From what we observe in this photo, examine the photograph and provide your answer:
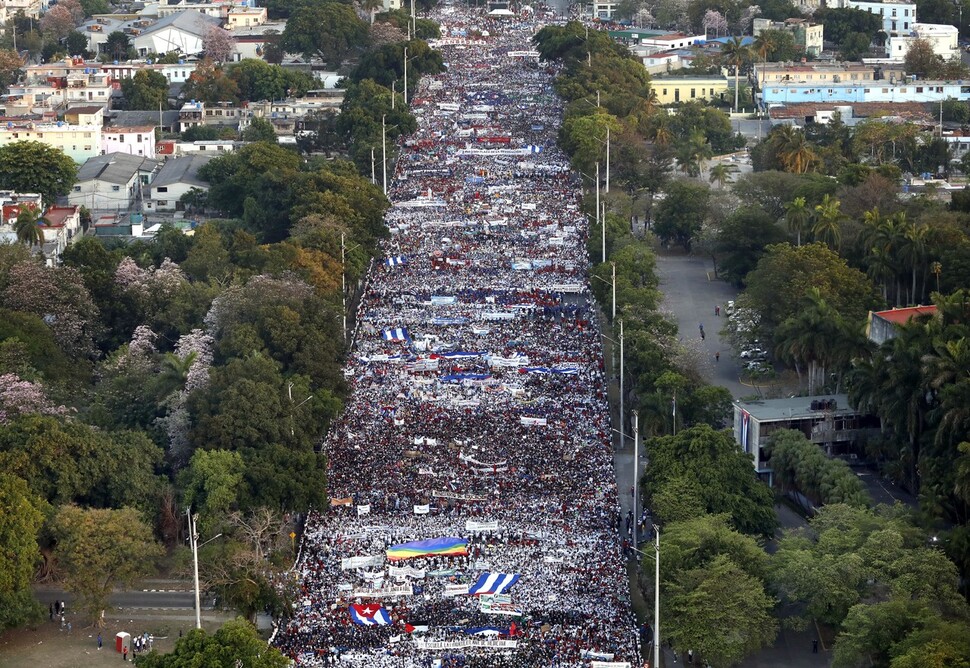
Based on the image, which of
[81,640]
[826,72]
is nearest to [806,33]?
[826,72]

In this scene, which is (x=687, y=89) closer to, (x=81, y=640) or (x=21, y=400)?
(x=21, y=400)

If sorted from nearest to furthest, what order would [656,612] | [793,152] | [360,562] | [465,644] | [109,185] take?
[656,612] → [465,644] → [360,562] → [793,152] → [109,185]

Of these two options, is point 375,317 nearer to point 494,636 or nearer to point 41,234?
point 41,234

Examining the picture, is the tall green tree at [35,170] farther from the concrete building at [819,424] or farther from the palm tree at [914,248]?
the concrete building at [819,424]

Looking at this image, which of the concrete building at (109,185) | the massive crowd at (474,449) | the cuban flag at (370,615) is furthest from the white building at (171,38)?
the cuban flag at (370,615)

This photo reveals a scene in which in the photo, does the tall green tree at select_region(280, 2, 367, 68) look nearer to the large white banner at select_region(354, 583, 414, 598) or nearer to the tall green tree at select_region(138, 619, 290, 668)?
the large white banner at select_region(354, 583, 414, 598)
